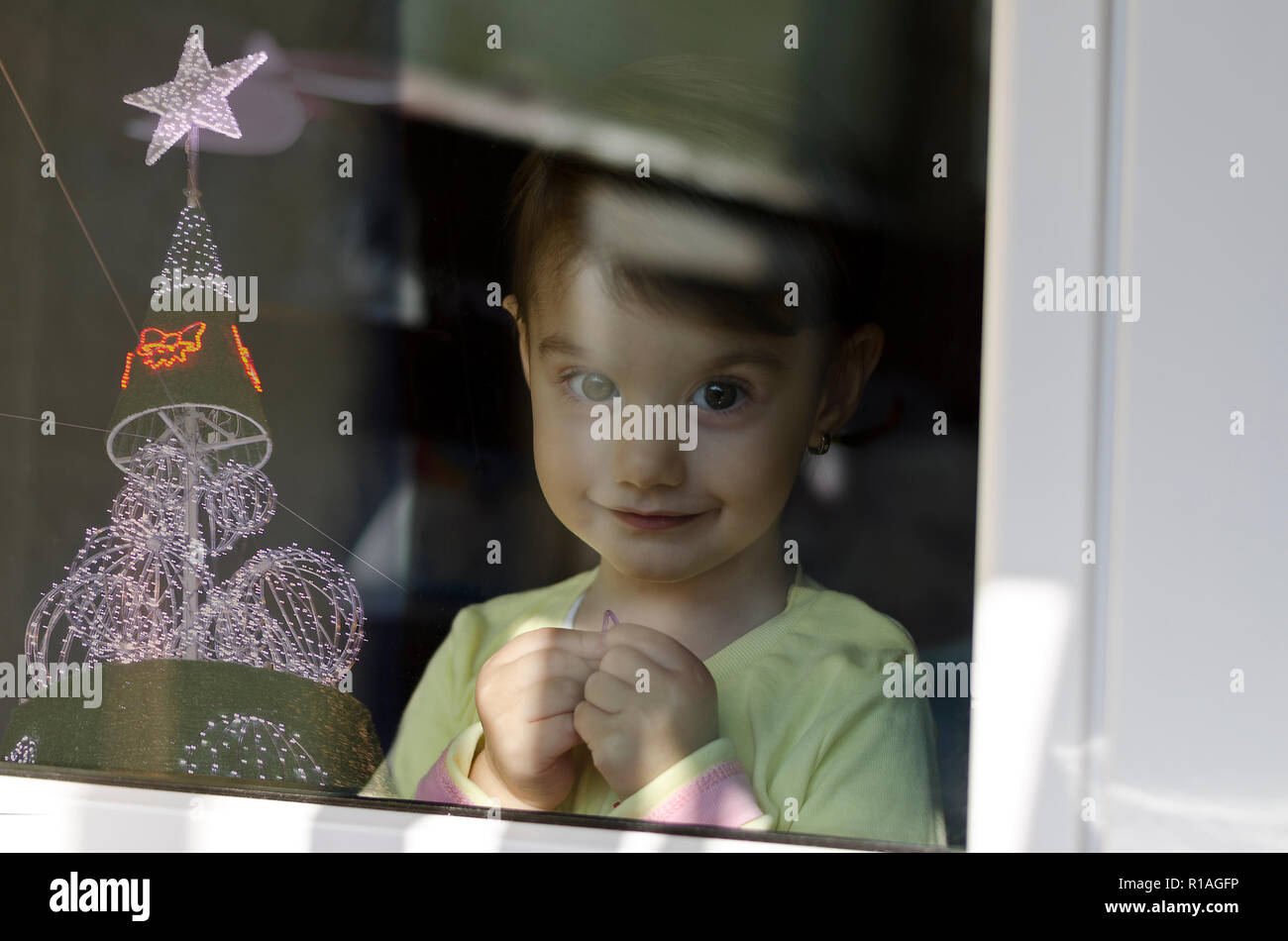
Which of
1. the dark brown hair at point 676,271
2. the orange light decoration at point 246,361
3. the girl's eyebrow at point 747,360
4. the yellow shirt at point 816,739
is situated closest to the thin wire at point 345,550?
the orange light decoration at point 246,361

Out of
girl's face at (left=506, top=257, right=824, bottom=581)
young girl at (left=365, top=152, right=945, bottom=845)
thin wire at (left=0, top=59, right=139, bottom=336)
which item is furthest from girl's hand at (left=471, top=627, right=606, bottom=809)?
thin wire at (left=0, top=59, right=139, bottom=336)

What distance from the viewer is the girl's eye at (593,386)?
1.38 meters

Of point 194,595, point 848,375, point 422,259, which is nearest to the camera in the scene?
point 848,375

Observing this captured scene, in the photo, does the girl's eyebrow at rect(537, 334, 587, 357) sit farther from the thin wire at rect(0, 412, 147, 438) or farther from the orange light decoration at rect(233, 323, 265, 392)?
the thin wire at rect(0, 412, 147, 438)

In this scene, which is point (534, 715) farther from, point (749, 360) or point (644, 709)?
point (749, 360)

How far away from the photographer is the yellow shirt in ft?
4.36

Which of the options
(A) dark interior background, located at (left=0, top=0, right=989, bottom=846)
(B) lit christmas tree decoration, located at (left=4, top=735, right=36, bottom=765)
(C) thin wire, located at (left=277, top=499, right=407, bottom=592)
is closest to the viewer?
(A) dark interior background, located at (left=0, top=0, right=989, bottom=846)

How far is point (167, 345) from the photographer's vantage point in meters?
1.55

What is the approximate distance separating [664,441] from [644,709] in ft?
1.11

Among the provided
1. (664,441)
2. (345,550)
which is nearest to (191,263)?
(345,550)

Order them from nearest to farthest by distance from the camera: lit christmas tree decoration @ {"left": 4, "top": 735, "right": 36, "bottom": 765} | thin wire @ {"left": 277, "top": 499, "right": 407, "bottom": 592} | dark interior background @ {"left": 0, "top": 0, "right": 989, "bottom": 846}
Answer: dark interior background @ {"left": 0, "top": 0, "right": 989, "bottom": 846} < thin wire @ {"left": 277, "top": 499, "right": 407, "bottom": 592} < lit christmas tree decoration @ {"left": 4, "top": 735, "right": 36, "bottom": 765}

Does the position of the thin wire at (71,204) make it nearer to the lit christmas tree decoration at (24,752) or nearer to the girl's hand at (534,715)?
the lit christmas tree decoration at (24,752)

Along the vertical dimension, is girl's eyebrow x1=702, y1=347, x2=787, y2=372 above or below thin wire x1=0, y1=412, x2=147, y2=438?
above

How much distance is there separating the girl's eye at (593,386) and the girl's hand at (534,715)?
0.30 meters
